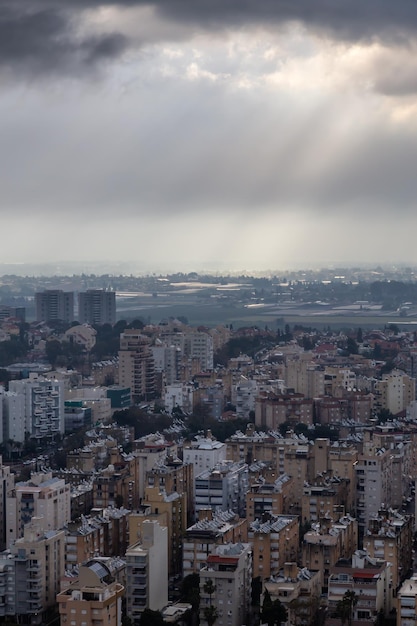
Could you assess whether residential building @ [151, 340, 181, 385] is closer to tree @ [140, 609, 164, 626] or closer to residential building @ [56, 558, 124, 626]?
tree @ [140, 609, 164, 626]

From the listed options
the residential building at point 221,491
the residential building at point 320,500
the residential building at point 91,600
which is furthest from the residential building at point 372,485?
the residential building at point 91,600

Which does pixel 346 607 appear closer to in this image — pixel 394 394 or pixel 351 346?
pixel 394 394

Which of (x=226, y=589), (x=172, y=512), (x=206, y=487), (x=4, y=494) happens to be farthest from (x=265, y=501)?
(x=226, y=589)

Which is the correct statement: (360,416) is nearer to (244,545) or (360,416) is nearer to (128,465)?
(128,465)

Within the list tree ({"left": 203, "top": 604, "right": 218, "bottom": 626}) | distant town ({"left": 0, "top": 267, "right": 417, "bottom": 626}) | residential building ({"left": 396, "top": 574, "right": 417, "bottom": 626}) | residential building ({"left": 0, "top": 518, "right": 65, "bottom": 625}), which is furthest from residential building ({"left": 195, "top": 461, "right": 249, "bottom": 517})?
residential building ({"left": 396, "top": 574, "right": 417, "bottom": 626})

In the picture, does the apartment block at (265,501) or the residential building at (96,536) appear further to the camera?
the apartment block at (265,501)

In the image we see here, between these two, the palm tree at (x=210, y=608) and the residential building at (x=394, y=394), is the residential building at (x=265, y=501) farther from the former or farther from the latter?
the residential building at (x=394, y=394)
